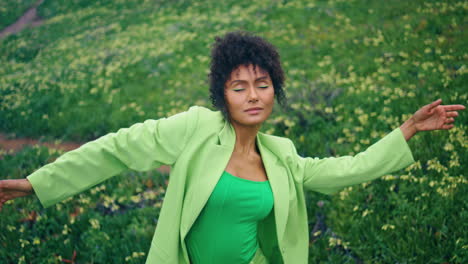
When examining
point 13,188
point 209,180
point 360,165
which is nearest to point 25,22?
point 13,188

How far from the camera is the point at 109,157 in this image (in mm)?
2369

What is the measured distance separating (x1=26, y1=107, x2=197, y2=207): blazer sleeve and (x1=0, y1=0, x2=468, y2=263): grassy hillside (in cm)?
216

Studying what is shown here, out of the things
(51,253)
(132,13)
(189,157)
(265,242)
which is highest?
(132,13)

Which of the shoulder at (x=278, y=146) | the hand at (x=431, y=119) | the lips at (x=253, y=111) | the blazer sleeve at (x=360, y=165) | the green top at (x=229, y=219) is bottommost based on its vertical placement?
the green top at (x=229, y=219)

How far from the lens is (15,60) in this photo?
1254 cm

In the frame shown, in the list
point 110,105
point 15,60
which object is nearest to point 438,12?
point 110,105

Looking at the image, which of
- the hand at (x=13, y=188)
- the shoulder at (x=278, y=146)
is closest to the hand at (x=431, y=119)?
the shoulder at (x=278, y=146)

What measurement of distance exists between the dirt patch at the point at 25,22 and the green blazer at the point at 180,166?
52.1ft

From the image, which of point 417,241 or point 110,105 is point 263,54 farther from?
point 110,105

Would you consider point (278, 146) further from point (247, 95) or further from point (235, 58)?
point (235, 58)

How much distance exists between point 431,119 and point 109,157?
1896 millimetres

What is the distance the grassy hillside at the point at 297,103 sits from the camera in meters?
4.16

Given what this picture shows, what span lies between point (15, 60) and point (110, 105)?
6.30 m

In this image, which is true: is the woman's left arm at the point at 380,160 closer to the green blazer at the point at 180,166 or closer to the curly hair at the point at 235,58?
the green blazer at the point at 180,166
